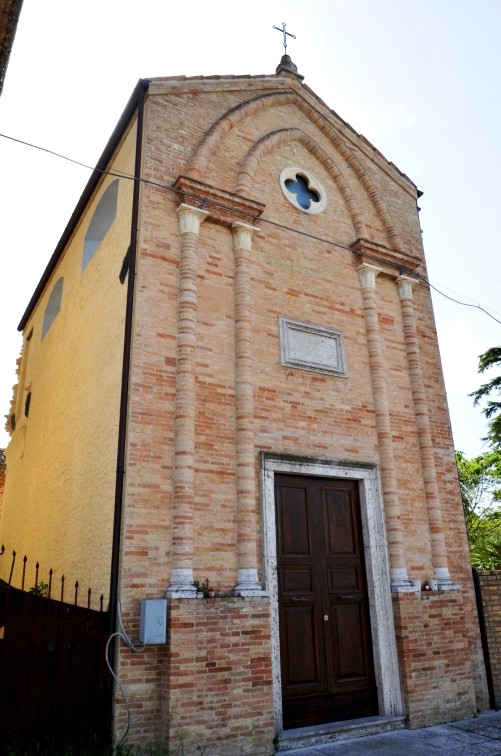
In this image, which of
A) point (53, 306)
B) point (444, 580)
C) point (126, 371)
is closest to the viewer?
point (126, 371)

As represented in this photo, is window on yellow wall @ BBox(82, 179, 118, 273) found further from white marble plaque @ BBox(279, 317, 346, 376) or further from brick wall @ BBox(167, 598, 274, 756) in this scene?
brick wall @ BBox(167, 598, 274, 756)

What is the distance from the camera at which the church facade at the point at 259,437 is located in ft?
20.1

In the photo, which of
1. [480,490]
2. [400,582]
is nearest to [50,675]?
[400,582]

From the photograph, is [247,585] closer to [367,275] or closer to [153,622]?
[153,622]

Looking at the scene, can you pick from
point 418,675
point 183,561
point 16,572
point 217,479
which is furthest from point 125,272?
point 16,572

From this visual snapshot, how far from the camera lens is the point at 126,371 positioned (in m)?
6.89

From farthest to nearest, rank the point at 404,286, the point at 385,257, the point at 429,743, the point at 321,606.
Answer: the point at 404,286 → the point at 385,257 → the point at 321,606 → the point at 429,743

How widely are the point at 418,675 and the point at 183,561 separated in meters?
3.46

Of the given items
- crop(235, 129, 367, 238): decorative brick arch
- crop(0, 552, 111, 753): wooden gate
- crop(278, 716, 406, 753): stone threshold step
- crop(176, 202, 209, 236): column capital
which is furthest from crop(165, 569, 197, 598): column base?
crop(235, 129, 367, 238): decorative brick arch

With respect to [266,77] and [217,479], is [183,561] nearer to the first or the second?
[217,479]

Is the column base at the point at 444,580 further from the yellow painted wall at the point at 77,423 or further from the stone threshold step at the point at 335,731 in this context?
the yellow painted wall at the point at 77,423

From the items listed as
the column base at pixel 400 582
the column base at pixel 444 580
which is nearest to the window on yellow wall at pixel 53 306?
the column base at pixel 400 582

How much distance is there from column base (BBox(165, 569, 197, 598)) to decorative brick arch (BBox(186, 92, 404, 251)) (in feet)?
19.0

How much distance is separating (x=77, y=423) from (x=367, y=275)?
5113 mm
